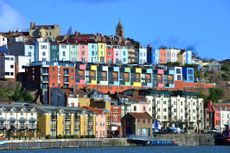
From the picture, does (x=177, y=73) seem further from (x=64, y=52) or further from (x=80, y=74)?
(x=80, y=74)

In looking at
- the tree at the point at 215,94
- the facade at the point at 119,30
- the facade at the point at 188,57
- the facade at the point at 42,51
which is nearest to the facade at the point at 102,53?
the facade at the point at 42,51

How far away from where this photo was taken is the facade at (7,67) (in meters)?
97.8

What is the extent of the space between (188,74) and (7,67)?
27615 millimetres

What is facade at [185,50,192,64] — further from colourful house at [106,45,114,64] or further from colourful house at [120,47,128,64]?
colourful house at [106,45,114,64]

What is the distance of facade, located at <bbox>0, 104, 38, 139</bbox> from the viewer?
72.1 metres

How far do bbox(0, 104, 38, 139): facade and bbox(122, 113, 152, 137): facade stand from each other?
14.5m

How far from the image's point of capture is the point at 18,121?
7362cm

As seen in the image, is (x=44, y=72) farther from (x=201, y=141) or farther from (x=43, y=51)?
(x=201, y=141)

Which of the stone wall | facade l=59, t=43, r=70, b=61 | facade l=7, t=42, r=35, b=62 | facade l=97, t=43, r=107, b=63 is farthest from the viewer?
facade l=97, t=43, r=107, b=63

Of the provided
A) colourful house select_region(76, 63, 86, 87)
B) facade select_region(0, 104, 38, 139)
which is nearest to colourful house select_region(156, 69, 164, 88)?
colourful house select_region(76, 63, 86, 87)

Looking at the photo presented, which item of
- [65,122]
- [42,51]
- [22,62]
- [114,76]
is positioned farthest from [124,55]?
[65,122]

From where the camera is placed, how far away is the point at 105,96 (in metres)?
92.6

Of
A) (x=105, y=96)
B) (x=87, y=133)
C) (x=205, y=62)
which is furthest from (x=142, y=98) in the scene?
(x=205, y=62)

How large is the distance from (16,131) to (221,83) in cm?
5398
